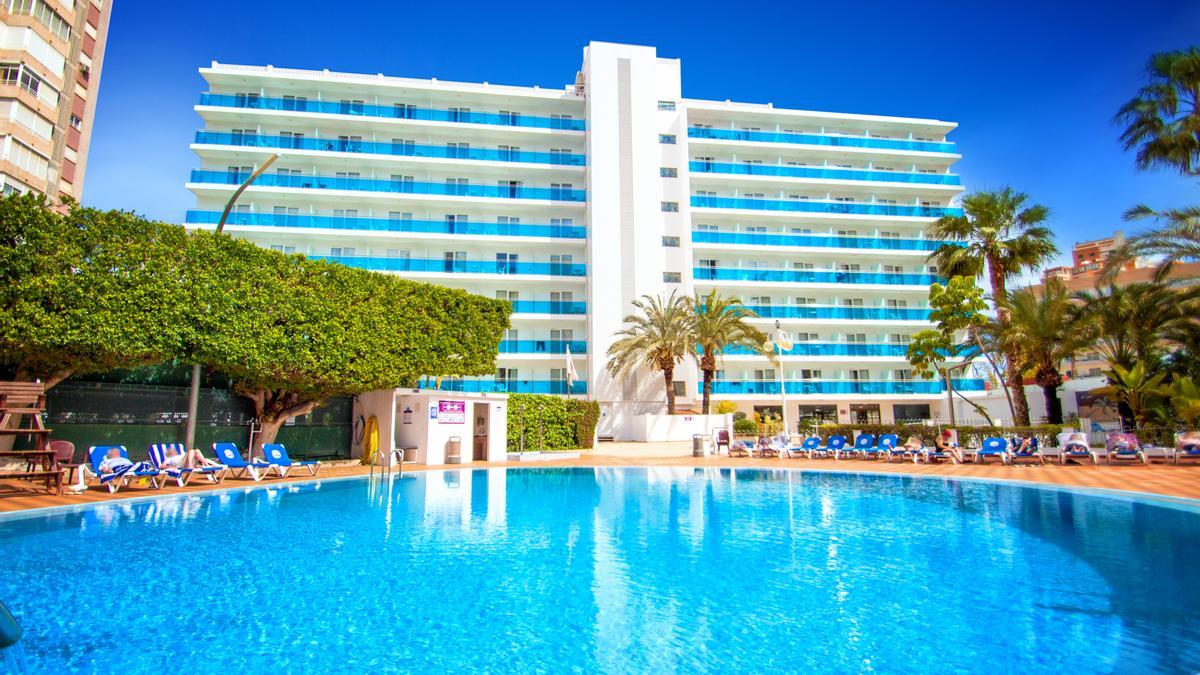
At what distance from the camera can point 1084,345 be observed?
77.9ft

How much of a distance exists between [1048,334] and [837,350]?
60.8 feet

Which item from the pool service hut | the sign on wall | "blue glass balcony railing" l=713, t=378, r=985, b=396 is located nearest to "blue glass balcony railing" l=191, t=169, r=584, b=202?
"blue glass balcony railing" l=713, t=378, r=985, b=396

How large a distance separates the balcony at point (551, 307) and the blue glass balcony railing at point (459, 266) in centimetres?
191

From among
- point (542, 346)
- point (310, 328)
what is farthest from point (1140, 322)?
point (310, 328)

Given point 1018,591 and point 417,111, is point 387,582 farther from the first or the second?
point 417,111

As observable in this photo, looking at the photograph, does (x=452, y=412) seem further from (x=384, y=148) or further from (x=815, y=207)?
(x=815, y=207)

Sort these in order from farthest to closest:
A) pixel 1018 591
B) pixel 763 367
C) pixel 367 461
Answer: pixel 763 367 < pixel 367 461 < pixel 1018 591

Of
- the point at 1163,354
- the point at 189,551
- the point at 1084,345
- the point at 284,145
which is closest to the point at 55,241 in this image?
the point at 189,551

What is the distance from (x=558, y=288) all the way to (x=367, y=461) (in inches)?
797

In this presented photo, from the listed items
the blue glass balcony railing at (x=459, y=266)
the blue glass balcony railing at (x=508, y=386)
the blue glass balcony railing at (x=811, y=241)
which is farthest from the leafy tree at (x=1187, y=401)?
the blue glass balcony railing at (x=459, y=266)

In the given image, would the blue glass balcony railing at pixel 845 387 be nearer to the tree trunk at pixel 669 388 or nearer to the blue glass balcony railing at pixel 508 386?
the tree trunk at pixel 669 388

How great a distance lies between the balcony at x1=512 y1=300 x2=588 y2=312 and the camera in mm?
38344

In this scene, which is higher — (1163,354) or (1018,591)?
(1163,354)

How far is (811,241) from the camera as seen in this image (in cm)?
4359
